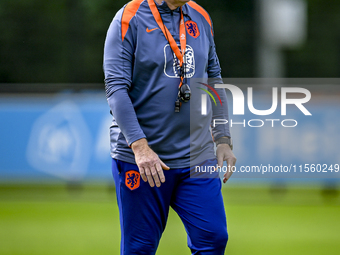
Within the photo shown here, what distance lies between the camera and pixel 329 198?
193 inches

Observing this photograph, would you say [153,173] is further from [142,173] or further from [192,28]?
[192,28]

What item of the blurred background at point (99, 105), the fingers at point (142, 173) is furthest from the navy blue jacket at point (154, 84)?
the blurred background at point (99, 105)

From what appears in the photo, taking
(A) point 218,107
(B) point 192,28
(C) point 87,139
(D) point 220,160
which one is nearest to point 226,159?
(D) point 220,160

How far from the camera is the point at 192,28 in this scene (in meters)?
1.98

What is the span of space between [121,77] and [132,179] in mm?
454

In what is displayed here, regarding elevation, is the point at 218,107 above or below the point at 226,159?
above

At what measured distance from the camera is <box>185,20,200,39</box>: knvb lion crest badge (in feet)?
6.45

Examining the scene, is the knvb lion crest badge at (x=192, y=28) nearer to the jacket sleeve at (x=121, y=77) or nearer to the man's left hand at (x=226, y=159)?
the jacket sleeve at (x=121, y=77)

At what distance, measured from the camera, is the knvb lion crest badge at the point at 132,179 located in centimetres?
191

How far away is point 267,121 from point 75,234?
2.41 meters

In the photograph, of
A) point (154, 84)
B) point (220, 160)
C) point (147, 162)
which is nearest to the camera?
point (147, 162)

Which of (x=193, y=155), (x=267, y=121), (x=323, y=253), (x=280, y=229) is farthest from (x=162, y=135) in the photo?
(x=267, y=121)

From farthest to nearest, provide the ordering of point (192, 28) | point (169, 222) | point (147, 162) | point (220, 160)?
point (169, 222) < point (220, 160) < point (192, 28) < point (147, 162)

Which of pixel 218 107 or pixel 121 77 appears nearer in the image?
pixel 121 77
